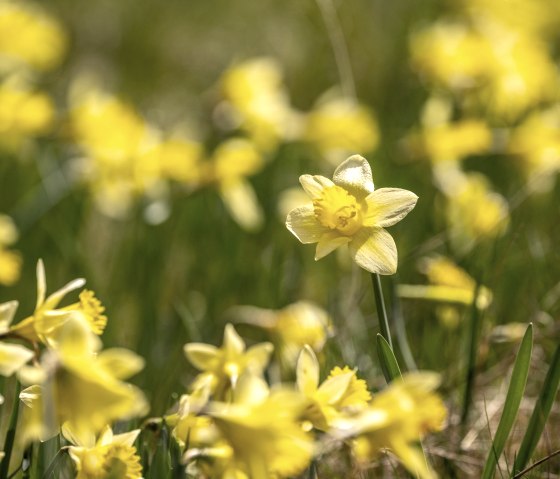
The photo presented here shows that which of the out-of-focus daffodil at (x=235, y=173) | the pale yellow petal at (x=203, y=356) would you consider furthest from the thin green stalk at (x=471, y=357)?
the out-of-focus daffodil at (x=235, y=173)

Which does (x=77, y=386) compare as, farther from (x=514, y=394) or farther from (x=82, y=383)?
(x=514, y=394)

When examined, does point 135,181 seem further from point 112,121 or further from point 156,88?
point 156,88

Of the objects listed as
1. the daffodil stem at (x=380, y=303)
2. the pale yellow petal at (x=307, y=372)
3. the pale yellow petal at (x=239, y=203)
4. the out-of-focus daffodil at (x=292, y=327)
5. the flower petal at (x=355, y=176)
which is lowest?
the pale yellow petal at (x=239, y=203)

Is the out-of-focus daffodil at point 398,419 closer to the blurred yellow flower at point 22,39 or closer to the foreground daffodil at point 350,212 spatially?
the foreground daffodil at point 350,212

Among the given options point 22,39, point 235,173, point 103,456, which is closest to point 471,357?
point 103,456

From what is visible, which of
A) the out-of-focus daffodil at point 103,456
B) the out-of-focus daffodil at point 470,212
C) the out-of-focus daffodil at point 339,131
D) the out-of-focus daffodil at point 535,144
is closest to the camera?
the out-of-focus daffodil at point 103,456

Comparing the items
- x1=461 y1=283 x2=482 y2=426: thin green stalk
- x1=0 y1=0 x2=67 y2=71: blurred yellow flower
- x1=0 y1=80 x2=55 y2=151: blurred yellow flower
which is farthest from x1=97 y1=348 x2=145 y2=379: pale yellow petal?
x1=0 y1=0 x2=67 y2=71: blurred yellow flower

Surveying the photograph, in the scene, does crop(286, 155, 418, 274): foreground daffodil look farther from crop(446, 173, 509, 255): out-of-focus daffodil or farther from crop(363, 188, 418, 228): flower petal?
crop(446, 173, 509, 255): out-of-focus daffodil
